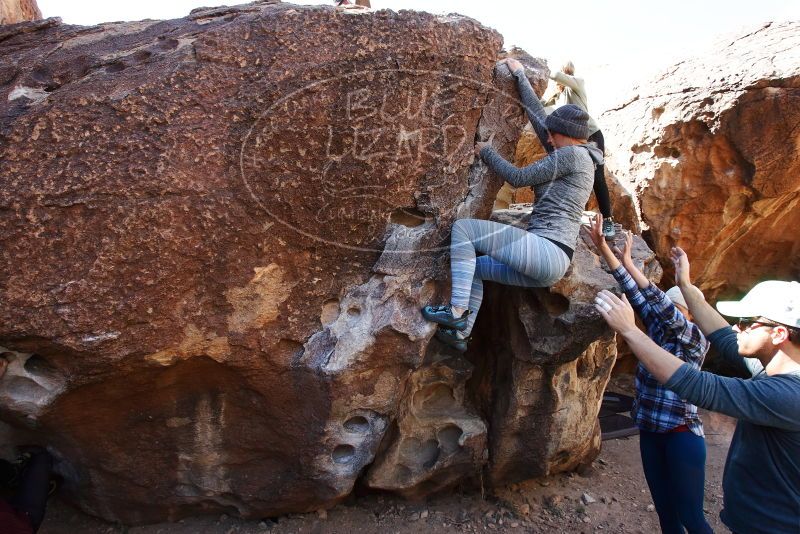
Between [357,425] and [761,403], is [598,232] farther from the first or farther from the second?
[357,425]

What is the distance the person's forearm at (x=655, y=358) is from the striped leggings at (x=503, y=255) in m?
0.60

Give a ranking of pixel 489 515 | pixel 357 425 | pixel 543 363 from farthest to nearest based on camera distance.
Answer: pixel 489 515
pixel 543 363
pixel 357 425

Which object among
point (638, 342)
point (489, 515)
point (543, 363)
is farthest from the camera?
point (489, 515)

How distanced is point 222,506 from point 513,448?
1.62 metres

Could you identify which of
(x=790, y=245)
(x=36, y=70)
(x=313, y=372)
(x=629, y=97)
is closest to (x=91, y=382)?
(x=313, y=372)

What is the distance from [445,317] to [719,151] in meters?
2.91

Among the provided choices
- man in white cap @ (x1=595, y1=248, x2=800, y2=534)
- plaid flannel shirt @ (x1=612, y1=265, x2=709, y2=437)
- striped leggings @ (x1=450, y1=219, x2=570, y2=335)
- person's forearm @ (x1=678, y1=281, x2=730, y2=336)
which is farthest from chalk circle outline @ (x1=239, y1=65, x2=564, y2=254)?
man in white cap @ (x1=595, y1=248, x2=800, y2=534)

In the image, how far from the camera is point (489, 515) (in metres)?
3.22

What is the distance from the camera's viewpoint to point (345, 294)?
8.68 feet

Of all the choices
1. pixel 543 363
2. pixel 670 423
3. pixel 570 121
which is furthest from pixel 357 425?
pixel 570 121

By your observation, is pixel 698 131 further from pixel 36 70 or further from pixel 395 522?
Result: pixel 36 70

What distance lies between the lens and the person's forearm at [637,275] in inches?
102

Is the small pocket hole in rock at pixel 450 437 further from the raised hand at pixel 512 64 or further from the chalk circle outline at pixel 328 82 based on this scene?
the raised hand at pixel 512 64

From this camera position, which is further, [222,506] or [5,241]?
[222,506]
